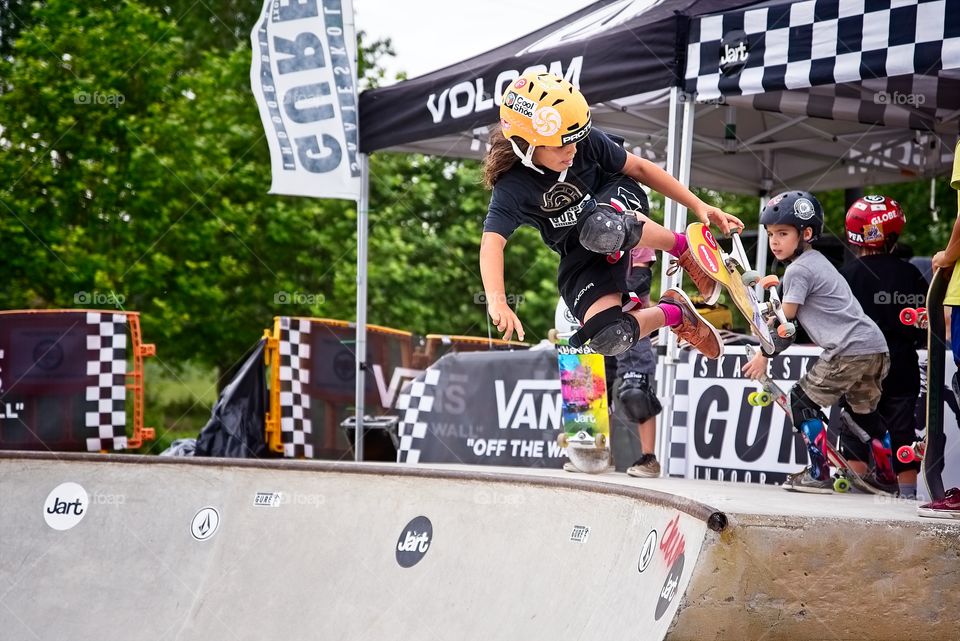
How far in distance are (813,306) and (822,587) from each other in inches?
90.4

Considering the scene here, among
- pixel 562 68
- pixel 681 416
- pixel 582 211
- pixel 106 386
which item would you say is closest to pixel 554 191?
pixel 582 211

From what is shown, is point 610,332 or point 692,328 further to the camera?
point 692,328

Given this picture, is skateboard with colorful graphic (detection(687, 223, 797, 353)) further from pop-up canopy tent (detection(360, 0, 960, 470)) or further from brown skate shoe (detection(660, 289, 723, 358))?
pop-up canopy tent (detection(360, 0, 960, 470))

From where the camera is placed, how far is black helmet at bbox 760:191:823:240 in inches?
217

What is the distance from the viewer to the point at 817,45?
221 inches

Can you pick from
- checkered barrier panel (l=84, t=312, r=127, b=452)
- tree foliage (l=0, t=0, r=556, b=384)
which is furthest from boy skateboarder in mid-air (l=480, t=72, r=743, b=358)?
tree foliage (l=0, t=0, r=556, b=384)

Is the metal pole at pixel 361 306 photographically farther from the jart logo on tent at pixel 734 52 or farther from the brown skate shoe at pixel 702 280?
the brown skate shoe at pixel 702 280

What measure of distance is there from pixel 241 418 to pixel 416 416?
79.2 inches

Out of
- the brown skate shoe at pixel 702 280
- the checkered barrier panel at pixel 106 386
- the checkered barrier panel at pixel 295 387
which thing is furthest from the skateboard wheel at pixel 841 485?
the checkered barrier panel at pixel 106 386

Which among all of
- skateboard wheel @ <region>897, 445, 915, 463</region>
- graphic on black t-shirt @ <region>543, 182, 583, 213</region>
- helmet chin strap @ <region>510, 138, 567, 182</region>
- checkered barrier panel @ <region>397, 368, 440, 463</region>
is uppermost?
helmet chin strap @ <region>510, 138, 567, 182</region>

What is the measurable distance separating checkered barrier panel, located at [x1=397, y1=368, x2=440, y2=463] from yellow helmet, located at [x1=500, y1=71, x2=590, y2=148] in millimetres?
4436

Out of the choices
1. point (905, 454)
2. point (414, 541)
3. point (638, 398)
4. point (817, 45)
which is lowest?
point (414, 541)

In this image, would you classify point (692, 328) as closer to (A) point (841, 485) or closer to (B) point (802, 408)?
(B) point (802, 408)

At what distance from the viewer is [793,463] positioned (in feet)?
21.2
